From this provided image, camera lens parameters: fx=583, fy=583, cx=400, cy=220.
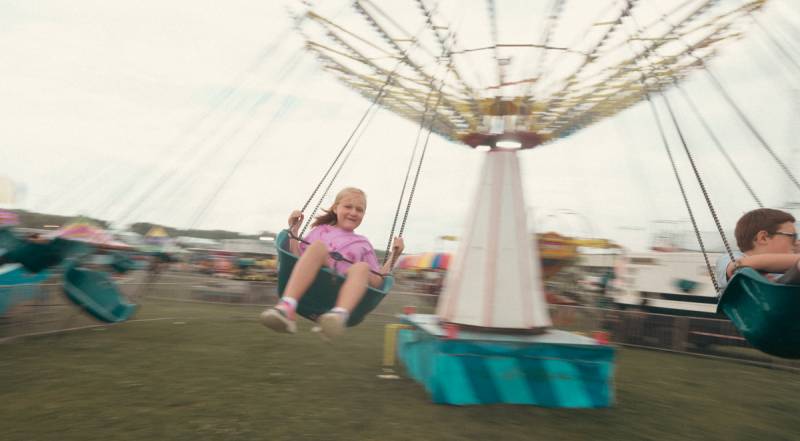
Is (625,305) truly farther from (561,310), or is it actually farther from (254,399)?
(254,399)

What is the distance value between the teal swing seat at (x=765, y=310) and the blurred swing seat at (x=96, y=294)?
23.5 ft

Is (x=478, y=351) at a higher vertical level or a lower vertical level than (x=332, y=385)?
higher

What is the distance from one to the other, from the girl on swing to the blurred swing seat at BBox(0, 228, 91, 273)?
139 inches

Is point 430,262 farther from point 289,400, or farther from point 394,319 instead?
point 289,400

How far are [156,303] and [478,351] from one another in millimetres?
9621

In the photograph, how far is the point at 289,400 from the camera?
426 cm

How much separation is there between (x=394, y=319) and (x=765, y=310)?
362 inches

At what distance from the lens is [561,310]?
9125 mm

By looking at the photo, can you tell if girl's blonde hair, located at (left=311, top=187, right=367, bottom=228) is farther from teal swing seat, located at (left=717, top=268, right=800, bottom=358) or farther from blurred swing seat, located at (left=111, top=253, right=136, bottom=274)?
blurred swing seat, located at (left=111, top=253, right=136, bottom=274)

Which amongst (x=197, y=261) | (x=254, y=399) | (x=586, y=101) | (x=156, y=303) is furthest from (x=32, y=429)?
(x=197, y=261)

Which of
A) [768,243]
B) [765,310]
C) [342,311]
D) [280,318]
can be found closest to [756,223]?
[768,243]

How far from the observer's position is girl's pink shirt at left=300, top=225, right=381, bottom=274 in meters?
4.07

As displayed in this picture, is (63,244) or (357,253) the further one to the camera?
(63,244)

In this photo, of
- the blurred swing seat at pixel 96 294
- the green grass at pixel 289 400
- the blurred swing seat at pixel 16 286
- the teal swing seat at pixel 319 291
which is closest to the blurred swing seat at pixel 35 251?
the blurred swing seat at pixel 16 286
